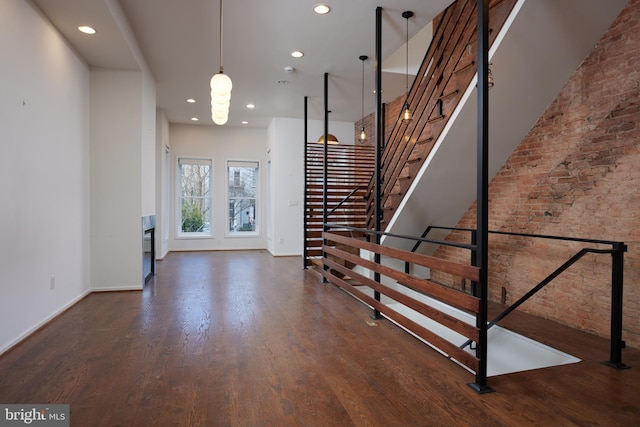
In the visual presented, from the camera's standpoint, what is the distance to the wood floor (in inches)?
75.7

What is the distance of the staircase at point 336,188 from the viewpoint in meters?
6.61

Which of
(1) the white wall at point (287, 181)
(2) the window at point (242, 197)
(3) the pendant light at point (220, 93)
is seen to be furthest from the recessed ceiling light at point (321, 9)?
(2) the window at point (242, 197)

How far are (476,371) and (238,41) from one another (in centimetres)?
415

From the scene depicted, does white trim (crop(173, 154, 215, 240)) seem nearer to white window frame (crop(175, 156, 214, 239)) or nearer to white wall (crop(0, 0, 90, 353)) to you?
white window frame (crop(175, 156, 214, 239))

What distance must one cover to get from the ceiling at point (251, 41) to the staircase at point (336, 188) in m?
1.16

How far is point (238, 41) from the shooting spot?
4.34 metres

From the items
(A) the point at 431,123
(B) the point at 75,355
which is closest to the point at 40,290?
(B) the point at 75,355

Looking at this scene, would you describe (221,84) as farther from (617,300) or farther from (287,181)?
(287,181)

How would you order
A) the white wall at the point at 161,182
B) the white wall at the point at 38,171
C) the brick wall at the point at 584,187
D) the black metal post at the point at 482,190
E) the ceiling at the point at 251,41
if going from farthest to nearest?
1. the white wall at the point at 161,182
2. the ceiling at the point at 251,41
3. the brick wall at the point at 584,187
4. the white wall at the point at 38,171
5. the black metal post at the point at 482,190

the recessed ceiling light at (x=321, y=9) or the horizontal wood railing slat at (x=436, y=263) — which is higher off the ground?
the recessed ceiling light at (x=321, y=9)

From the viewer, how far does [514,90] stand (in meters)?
3.32

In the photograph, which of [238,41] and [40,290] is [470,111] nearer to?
[238,41]

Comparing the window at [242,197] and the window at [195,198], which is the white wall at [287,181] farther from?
the window at [195,198]

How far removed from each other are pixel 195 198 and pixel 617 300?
8.38 m
